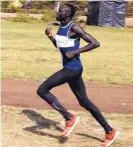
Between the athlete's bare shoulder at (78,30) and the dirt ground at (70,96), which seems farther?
the dirt ground at (70,96)

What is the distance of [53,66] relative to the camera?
1312 cm

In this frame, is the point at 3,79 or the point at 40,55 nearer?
the point at 3,79

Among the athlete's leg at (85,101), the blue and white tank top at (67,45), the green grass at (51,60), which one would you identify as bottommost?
the green grass at (51,60)

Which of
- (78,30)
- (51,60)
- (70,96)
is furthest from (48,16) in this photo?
(78,30)

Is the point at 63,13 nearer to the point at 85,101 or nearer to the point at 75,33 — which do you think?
the point at 75,33

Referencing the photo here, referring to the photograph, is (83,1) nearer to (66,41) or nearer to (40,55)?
(40,55)

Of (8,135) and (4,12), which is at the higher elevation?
(8,135)

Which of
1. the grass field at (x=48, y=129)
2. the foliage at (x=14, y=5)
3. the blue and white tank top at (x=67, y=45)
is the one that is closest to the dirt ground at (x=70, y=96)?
the grass field at (x=48, y=129)

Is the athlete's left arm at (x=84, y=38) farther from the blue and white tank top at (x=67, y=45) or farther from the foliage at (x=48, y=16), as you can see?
the foliage at (x=48, y=16)

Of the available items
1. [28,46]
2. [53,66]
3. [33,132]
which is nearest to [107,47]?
[28,46]

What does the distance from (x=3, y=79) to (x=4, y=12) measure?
27.4 metres

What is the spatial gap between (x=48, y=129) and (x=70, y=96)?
8.00 feet

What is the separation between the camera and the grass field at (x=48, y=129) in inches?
245

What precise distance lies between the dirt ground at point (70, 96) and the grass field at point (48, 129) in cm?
49
